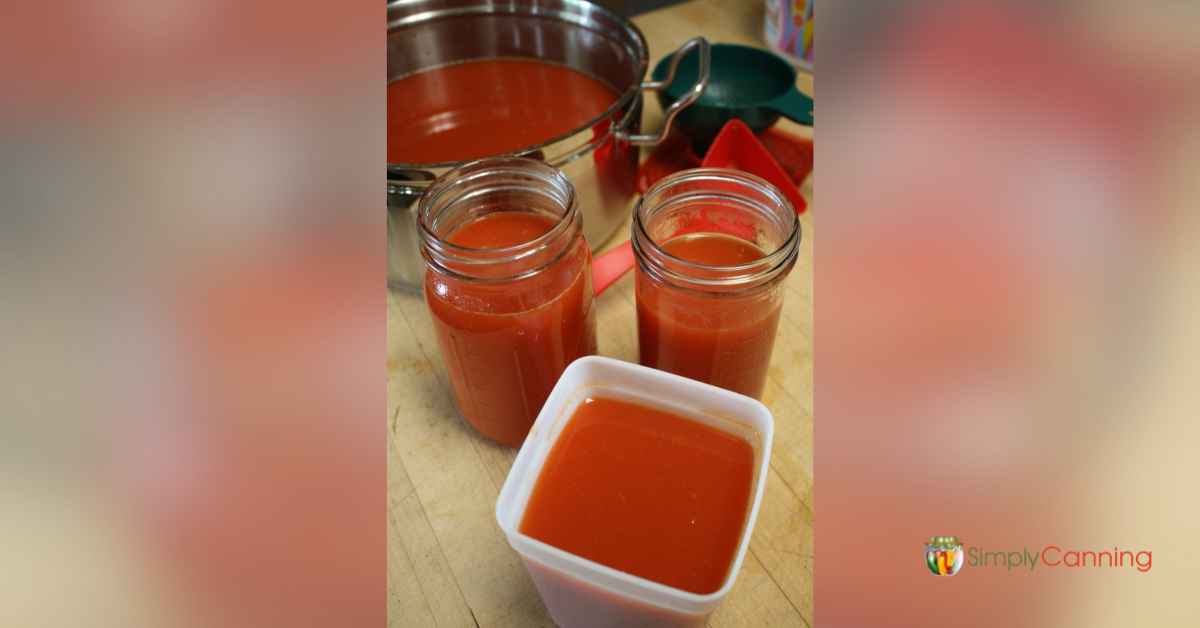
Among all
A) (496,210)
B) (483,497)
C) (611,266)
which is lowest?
(483,497)

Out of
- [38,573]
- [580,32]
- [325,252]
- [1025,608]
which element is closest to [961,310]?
[1025,608]

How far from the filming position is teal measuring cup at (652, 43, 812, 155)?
848 mm

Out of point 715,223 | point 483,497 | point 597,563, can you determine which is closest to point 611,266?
point 715,223

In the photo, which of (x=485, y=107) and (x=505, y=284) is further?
(x=485, y=107)

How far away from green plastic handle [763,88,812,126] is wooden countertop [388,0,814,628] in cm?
13

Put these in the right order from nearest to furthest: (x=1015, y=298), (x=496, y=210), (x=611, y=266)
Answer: (x=1015, y=298)
(x=496, y=210)
(x=611, y=266)

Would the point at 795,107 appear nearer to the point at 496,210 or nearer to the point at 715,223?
the point at 715,223

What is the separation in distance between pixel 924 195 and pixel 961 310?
0.08 meters

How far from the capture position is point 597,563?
0.44m

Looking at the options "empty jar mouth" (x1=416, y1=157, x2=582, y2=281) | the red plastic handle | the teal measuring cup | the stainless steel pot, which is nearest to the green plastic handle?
the teal measuring cup

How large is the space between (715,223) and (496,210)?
0.65ft

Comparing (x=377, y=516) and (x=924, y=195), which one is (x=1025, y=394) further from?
(x=377, y=516)

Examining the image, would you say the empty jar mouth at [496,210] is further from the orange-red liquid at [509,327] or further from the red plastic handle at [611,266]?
the red plastic handle at [611,266]

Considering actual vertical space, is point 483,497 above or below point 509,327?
below
